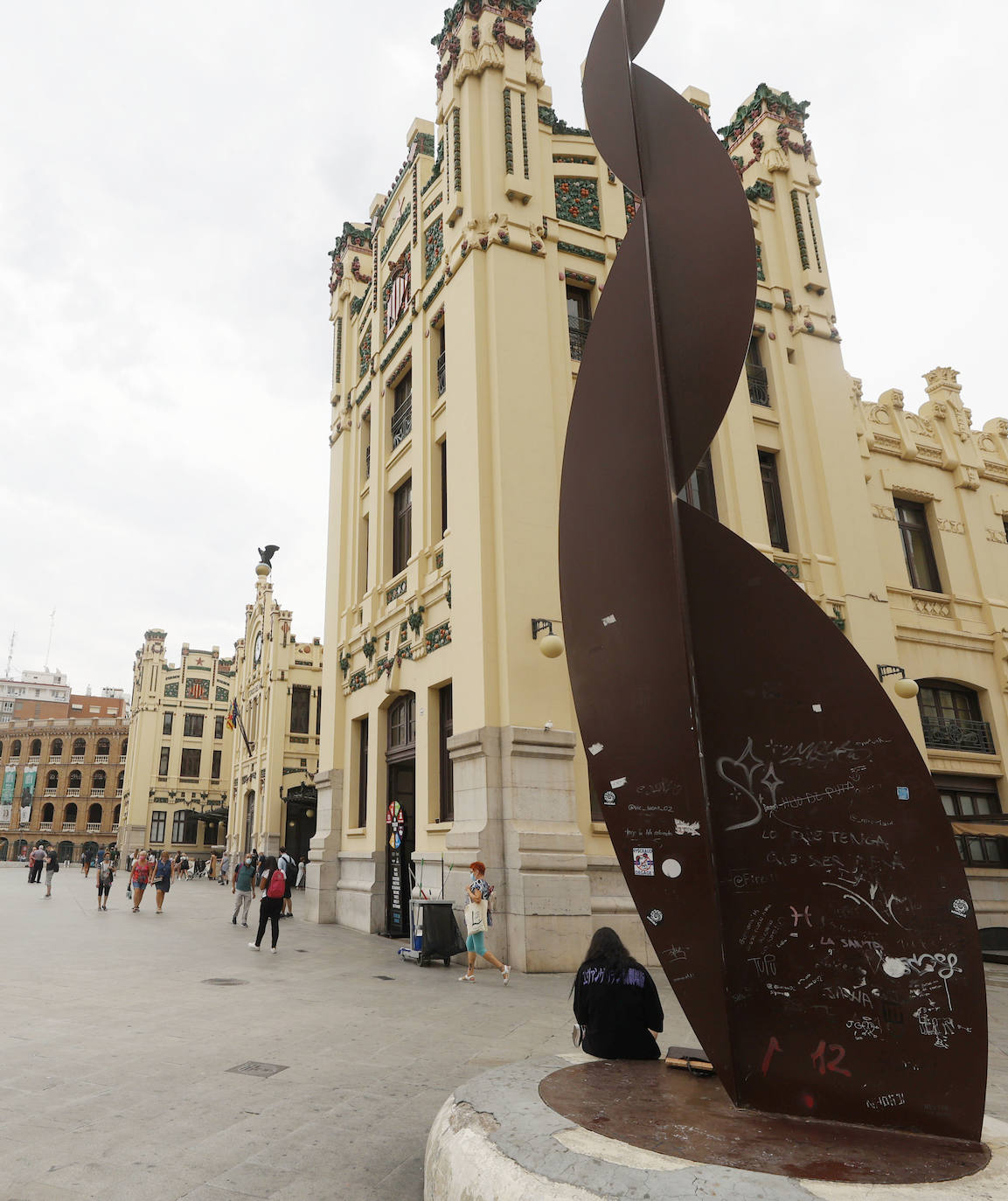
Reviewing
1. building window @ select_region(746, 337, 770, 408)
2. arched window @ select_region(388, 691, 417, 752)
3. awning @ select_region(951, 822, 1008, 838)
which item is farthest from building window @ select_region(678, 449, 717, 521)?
awning @ select_region(951, 822, 1008, 838)

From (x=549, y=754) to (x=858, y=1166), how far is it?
31.8 ft

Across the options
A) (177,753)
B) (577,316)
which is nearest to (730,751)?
(577,316)

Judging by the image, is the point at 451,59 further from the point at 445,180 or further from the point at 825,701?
the point at 825,701

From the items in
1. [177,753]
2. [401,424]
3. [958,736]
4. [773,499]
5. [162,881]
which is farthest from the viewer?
[177,753]

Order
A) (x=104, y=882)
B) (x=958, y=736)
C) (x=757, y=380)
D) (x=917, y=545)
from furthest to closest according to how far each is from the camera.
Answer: (x=104, y=882)
(x=917, y=545)
(x=757, y=380)
(x=958, y=736)

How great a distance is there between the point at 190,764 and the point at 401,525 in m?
40.5

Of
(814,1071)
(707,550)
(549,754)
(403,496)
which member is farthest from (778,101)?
(814,1071)

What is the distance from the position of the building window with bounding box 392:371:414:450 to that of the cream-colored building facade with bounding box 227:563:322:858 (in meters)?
18.3

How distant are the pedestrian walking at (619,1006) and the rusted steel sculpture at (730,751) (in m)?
0.60

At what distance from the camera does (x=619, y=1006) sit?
191 inches

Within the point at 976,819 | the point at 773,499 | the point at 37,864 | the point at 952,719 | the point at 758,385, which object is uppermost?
the point at 758,385

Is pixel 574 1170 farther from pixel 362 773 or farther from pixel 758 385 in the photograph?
pixel 758 385

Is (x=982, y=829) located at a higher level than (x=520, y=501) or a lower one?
lower

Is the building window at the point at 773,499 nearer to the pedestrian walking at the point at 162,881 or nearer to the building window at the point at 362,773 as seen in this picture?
the building window at the point at 362,773
